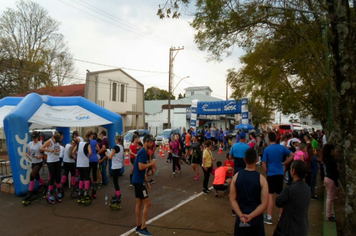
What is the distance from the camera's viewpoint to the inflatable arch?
775 cm

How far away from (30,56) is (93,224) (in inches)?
1019

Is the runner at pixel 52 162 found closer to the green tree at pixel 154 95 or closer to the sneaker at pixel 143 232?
the sneaker at pixel 143 232

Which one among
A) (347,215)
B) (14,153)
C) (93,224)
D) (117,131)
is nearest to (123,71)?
(117,131)

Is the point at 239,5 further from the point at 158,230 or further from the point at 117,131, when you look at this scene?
the point at 117,131

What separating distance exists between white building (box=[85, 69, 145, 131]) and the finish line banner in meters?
12.0

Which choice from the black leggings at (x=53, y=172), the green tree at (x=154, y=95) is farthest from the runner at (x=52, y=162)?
the green tree at (x=154, y=95)

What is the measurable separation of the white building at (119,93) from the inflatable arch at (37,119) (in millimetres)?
17538

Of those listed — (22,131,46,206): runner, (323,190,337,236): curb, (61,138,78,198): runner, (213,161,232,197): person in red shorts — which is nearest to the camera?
(323,190,337,236): curb

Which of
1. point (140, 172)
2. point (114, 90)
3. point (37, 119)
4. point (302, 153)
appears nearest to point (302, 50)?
point (302, 153)

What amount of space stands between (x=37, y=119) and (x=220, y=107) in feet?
53.7

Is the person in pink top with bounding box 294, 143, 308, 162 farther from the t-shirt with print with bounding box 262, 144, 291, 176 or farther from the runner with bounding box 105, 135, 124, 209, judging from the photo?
the runner with bounding box 105, 135, 124, 209

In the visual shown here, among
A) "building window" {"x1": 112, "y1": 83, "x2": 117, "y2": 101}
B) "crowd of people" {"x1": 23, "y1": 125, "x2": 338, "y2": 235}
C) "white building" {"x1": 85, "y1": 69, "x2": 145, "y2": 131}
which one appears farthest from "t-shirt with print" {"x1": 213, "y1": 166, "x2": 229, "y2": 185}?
"building window" {"x1": 112, "y1": 83, "x2": 117, "y2": 101}

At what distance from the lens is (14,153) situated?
7.72 meters

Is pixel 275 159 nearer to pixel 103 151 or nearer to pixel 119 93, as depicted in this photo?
pixel 103 151
